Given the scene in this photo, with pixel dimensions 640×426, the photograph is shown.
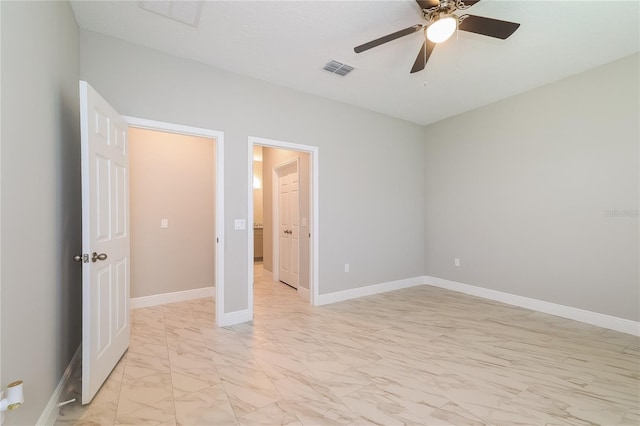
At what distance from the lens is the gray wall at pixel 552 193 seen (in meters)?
3.04

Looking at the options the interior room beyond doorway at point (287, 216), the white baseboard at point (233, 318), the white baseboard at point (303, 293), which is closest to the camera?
the white baseboard at point (233, 318)

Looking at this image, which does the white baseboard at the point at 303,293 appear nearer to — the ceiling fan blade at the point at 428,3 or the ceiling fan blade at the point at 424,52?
the ceiling fan blade at the point at 424,52

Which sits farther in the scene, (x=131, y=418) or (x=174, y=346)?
(x=174, y=346)

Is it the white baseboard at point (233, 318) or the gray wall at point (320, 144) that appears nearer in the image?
the gray wall at point (320, 144)

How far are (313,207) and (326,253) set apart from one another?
2.33 feet

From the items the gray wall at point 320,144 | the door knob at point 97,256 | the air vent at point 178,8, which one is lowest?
the door knob at point 97,256

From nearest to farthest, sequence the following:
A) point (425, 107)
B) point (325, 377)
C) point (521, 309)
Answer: point (325, 377) → point (521, 309) → point (425, 107)

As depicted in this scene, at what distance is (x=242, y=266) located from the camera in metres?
3.34

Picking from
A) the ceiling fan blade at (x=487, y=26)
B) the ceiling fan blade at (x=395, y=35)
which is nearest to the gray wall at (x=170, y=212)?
the ceiling fan blade at (x=395, y=35)

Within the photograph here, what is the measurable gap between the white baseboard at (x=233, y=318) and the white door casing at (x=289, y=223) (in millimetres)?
1457

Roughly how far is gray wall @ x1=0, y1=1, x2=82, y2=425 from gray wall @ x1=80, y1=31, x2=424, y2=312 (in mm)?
500

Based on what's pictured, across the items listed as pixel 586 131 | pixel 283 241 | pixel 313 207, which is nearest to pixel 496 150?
pixel 586 131

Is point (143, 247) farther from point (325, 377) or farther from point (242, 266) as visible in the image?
point (325, 377)

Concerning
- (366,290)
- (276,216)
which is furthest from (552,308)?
(276,216)
